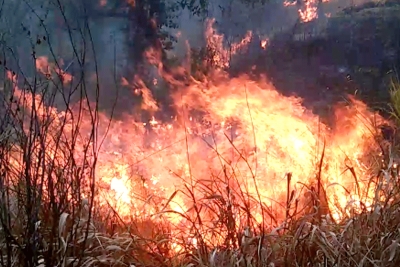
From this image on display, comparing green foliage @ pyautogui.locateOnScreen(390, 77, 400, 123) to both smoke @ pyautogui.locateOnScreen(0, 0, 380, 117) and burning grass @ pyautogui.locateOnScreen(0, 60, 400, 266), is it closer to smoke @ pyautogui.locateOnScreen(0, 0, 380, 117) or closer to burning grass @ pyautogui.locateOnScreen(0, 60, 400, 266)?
burning grass @ pyautogui.locateOnScreen(0, 60, 400, 266)

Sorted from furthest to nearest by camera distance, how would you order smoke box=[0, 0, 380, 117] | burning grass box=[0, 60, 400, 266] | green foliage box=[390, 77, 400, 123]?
smoke box=[0, 0, 380, 117] < green foliage box=[390, 77, 400, 123] < burning grass box=[0, 60, 400, 266]

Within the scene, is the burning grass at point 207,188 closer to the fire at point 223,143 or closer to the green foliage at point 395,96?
the fire at point 223,143

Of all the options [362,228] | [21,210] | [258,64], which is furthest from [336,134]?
[21,210]

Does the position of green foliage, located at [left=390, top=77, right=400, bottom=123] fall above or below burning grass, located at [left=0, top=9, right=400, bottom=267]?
above

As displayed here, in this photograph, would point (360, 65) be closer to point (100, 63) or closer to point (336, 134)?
point (336, 134)

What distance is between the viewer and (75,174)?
6.38 feet

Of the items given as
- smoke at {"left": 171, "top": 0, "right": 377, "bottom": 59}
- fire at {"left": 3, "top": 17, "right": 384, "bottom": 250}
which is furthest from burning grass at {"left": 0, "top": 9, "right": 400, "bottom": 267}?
smoke at {"left": 171, "top": 0, "right": 377, "bottom": 59}

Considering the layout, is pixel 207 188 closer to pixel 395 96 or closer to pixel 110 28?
pixel 395 96

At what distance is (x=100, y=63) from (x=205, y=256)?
1.54 meters

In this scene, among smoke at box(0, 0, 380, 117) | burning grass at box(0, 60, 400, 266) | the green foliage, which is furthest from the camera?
smoke at box(0, 0, 380, 117)

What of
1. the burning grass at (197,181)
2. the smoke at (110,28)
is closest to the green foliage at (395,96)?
the burning grass at (197,181)

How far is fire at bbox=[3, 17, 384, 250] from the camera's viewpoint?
110 inches

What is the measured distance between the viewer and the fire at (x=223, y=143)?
9.17ft

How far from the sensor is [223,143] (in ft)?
9.95
